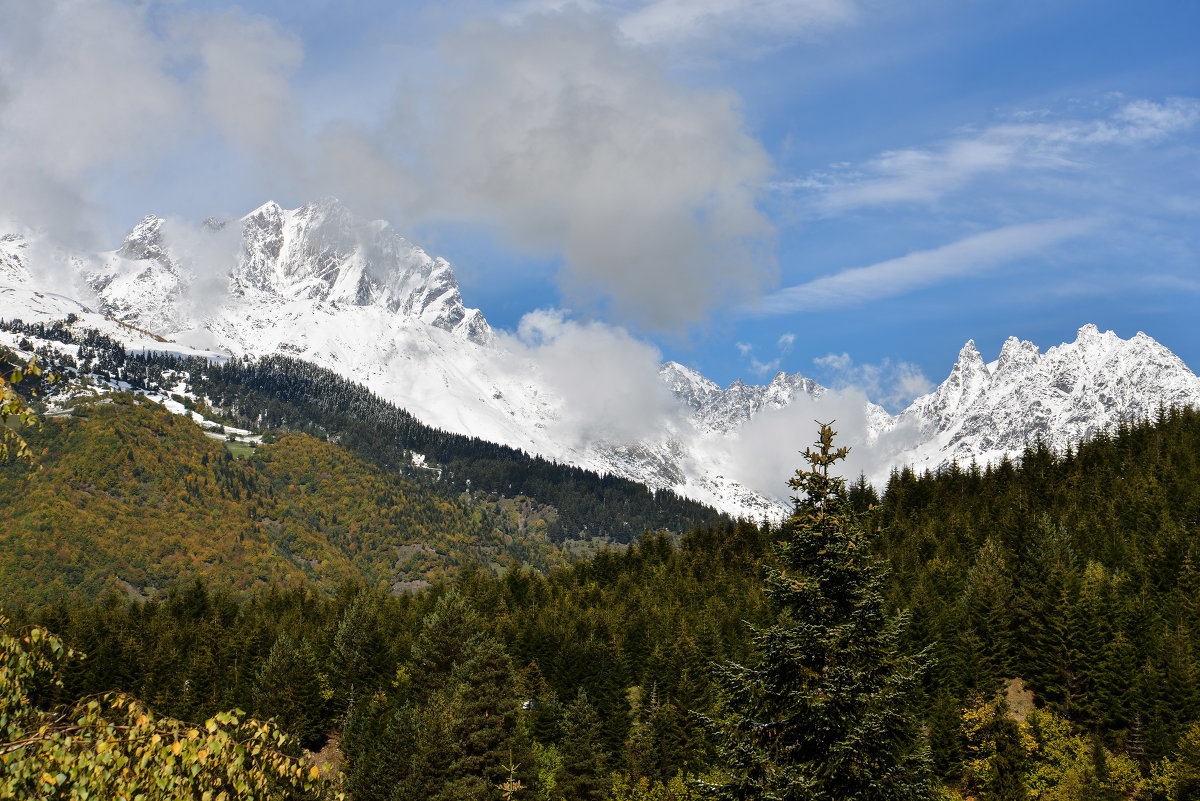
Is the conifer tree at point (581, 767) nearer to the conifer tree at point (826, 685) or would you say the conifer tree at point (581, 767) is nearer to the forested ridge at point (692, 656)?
the forested ridge at point (692, 656)

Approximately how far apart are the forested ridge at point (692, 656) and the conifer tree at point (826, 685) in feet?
74.4

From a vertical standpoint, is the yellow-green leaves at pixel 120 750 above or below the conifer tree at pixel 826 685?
below

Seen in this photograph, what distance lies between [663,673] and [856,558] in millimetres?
92506

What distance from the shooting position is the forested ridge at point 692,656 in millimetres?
76938

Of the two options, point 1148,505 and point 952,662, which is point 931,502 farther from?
point 952,662

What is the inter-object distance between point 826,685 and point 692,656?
92.1 metres

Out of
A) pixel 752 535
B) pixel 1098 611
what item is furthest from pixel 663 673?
pixel 752 535

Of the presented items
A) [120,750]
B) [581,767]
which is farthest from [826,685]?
[581,767]

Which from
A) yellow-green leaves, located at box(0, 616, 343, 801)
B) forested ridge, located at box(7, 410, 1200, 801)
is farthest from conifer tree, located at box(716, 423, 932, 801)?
forested ridge, located at box(7, 410, 1200, 801)

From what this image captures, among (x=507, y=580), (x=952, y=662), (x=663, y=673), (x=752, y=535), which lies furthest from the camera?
(x=752, y=535)

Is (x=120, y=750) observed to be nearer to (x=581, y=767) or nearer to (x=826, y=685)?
(x=826, y=685)

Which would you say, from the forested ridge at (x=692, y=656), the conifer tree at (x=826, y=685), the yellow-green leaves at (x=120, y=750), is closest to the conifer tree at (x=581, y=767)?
the forested ridge at (x=692, y=656)

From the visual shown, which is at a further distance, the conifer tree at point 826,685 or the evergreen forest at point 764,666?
the evergreen forest at point 764,666

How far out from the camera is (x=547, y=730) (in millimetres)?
105625
